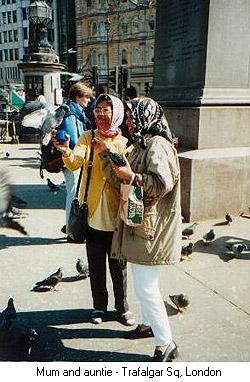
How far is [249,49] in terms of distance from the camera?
6.43 metres

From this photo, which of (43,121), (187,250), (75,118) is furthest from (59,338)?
(75,118)

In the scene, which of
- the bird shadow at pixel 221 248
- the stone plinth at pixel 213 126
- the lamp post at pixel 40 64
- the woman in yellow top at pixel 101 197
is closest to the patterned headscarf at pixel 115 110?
the woman in yellow top at pixel 101 197

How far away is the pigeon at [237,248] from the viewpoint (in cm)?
486

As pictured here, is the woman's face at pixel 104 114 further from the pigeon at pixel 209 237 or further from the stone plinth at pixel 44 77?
the stone plinth at pixel 44 77

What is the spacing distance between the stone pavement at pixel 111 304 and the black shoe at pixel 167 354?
15 centimetres

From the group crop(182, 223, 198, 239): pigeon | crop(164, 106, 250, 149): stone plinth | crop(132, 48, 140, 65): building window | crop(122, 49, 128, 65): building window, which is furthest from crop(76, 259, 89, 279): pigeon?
crop(122, 49, 128, 65): building window

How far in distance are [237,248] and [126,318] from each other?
6.32 ft

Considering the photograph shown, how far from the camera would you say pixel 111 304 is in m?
3.87

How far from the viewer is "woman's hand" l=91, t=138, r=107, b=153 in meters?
3.08

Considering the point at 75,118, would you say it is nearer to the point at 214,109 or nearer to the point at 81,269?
the point at 81,269

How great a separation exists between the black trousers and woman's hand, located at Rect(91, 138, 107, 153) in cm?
66
